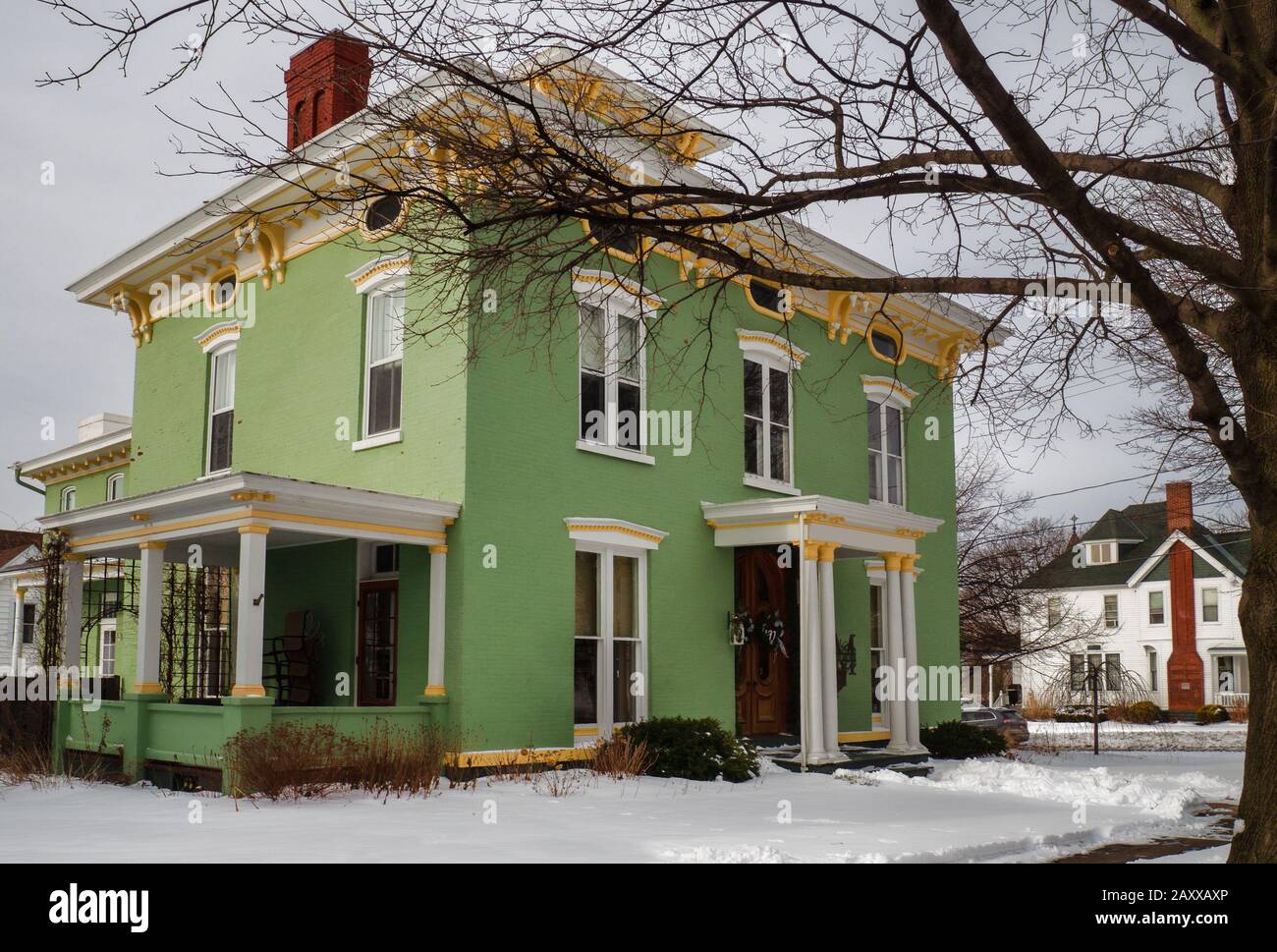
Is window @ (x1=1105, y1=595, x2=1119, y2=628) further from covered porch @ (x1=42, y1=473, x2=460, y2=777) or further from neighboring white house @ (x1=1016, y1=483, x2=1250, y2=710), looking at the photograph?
covered porch @ (x1=42, y1=473, x2=460, y2=777)

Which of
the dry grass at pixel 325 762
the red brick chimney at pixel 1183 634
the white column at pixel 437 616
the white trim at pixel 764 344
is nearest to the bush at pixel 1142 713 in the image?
the red brick chimney at pixel 1183 634

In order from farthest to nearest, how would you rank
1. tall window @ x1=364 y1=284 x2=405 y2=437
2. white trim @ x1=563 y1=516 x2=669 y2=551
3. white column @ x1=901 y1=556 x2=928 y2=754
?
white column @ x1=901 y1=556 x2=928 y2=754 → white trim @ x1=563 y1=516 x2=669 y2=551 → tall window @ x1=364 y1=284 x2=405 y2=437

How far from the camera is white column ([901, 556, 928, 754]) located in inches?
719

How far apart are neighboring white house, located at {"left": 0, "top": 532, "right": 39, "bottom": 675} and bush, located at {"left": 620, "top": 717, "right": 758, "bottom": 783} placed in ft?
73.4

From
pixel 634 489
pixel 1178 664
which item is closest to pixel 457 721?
pixel 634 489

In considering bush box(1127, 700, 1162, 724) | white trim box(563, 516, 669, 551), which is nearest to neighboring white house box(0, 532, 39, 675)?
white trim box(563, 516, 669, 551)

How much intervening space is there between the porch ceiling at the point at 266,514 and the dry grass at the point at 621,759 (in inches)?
128

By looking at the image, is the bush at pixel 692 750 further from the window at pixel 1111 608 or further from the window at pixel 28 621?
the window at pixel 1111 608

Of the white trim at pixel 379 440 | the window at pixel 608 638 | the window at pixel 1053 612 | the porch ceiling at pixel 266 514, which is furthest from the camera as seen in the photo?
the window at pixel 1053 612

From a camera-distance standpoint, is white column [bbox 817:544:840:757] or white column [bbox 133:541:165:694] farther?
white column [bbox 817:544:840:757]

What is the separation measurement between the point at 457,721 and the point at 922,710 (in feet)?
36.2

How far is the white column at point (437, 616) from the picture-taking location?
13.9m

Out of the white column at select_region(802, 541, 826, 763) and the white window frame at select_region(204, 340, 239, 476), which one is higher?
the white window frame at select_region(204, 340, 239, 476)
